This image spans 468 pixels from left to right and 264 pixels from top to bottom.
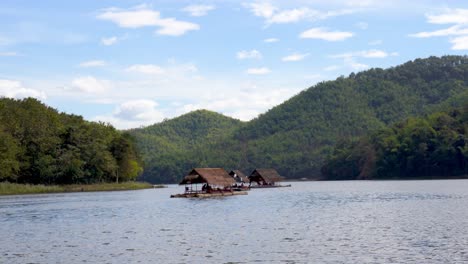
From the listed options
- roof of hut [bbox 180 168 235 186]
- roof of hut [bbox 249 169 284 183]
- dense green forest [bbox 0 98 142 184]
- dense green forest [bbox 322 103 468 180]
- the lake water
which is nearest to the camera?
the lake water

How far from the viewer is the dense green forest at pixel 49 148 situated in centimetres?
10350

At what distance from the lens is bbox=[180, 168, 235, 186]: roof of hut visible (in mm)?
89812

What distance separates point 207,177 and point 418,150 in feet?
260

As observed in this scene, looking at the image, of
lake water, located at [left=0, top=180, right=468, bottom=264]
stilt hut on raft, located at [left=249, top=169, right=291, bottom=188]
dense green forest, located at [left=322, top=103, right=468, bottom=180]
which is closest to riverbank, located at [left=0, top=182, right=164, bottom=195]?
stilt hut on raft, located at [left=249, top=169, right=291, bottom=188]

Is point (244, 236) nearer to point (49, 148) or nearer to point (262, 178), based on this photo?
point (49, 148)

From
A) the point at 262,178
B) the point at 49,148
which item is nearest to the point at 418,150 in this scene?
the point at 262,178

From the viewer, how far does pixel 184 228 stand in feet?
152

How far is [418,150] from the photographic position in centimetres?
15350

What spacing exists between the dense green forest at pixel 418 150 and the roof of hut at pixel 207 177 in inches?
2850

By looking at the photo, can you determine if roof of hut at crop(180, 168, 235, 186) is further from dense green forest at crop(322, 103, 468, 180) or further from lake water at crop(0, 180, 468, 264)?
dense green forest at crop(322, 103, 468, 180)

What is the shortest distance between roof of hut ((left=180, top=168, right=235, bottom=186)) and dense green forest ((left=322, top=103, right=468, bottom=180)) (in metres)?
72.4

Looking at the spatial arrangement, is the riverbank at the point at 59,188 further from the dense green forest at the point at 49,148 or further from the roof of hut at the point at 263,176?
the roof of hut at the point at 263,176

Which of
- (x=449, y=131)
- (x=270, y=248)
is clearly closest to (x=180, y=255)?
(x=270, y=248)

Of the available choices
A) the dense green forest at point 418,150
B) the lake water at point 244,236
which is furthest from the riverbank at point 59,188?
the dense green forest at point 418,150
